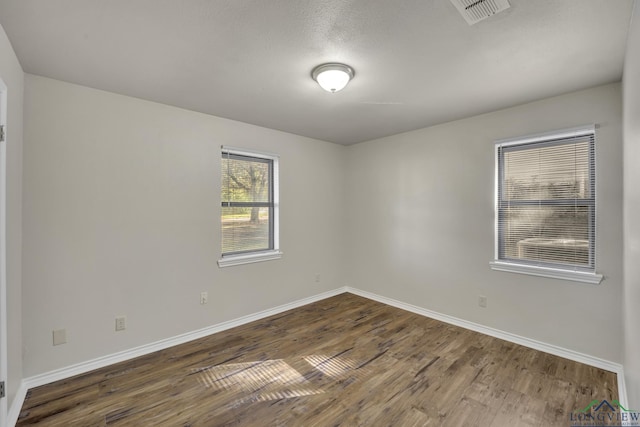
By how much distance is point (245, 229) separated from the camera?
3699 millimetres

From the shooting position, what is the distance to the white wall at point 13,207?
5.96 ft

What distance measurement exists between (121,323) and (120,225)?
904mm

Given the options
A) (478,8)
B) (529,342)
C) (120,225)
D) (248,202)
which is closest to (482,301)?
(529,342)

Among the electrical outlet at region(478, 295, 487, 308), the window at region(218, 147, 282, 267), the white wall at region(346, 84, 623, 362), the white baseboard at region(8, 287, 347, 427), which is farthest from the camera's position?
the window at region(218, 147, 282, 267)

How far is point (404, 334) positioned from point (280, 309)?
64.0 inches

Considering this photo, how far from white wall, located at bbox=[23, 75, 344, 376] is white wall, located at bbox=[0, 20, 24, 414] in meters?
0.14

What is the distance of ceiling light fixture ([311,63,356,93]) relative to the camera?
7.10ft

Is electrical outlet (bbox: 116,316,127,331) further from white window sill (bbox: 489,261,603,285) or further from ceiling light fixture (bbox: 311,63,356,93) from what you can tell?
white window sill (bbox: 489,261,603,285)

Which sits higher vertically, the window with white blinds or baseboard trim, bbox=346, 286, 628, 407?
the window with white blinds

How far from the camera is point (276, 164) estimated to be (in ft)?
12.9

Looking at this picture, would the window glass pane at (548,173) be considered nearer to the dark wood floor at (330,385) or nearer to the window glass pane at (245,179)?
the dark wood floor at (330,385)

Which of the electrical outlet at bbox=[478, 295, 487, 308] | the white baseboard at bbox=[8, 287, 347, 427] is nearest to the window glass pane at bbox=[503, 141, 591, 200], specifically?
the electrical outlet at bbox=[478, 295, 487, 308]

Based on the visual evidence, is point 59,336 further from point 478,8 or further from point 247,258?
point 478,8
